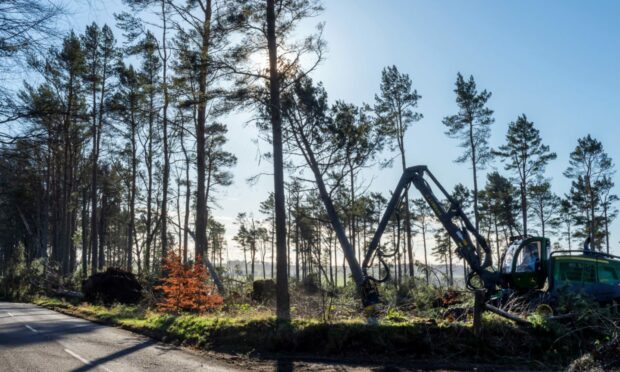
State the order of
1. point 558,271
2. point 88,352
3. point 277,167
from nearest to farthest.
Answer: point 88,352, point 558,271, point 277,167

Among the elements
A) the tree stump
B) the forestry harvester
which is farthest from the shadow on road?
the tree stump

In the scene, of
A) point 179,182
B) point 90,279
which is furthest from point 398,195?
point 179,182

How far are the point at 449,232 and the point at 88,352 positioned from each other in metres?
10.4

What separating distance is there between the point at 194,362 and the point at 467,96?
3225cm

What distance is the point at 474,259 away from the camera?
48.3 feet

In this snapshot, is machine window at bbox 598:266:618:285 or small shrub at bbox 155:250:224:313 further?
small shrub at bbox 155:250:224:313

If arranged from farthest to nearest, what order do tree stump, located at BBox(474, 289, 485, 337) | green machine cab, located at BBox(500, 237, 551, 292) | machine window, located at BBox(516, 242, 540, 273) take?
machine window, located at BBox(516, 242, 540, 273) < green machine cab, located at BBox(500, 237, 551, 292) < tree stump, located at BBox(474, 289, 485, 337)

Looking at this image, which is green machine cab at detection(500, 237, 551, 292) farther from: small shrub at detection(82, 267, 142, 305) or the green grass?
small shrub at detection(82, 267, 142, 305)

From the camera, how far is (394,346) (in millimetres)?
10680

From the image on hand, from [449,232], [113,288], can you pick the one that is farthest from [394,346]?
[113,288]

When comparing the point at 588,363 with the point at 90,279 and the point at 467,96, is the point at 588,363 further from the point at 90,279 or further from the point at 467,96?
the point at 467,96

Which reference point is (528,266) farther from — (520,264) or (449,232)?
(449,232)

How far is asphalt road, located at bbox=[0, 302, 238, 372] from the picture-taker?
9.83m

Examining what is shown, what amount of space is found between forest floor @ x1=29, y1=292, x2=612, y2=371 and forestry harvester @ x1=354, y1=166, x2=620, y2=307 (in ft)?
10.3
